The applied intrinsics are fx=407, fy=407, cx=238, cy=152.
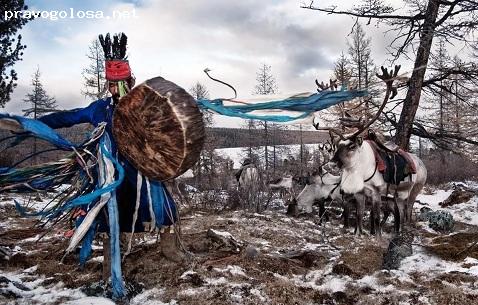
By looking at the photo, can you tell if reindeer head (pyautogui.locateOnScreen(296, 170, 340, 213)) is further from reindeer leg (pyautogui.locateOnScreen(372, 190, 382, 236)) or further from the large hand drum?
the large hand drum

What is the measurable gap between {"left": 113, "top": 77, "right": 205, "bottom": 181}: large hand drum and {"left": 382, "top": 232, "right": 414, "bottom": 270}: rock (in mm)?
2626

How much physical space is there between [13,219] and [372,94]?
847 cm

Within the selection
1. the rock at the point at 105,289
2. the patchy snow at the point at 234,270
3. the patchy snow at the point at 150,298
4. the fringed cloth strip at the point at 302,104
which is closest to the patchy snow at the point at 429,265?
the patchy snow at the point at 234,270

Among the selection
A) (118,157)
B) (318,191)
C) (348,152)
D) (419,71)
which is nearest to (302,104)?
(118,157)

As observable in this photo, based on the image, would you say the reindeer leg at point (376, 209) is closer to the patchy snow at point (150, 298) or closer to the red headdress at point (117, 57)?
the patchy snow at point (150, 298)

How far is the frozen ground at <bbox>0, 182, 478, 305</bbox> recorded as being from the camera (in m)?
3.52

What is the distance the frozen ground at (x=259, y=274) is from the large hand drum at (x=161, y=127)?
1135 millimetres

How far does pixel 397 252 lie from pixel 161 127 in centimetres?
311

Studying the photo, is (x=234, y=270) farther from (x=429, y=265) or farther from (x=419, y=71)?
(x=419, y=71)

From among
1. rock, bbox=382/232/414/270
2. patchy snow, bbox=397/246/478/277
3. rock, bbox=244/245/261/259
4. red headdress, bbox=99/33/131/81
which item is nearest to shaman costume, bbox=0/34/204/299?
red headdress, bbox=99/33/131/81

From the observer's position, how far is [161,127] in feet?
10.2

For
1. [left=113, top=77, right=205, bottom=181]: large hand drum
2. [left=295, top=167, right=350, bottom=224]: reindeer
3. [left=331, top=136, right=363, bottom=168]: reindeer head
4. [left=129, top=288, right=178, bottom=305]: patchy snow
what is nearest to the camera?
[left=113, top=77, right=205, bottom=181]: large hand drum

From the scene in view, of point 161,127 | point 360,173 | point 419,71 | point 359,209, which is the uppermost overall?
point 419,71

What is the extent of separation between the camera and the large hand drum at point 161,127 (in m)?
3.03
